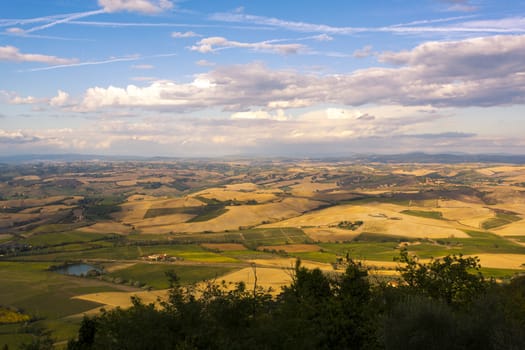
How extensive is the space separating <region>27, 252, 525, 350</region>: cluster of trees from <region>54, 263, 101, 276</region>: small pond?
6698 centimetres

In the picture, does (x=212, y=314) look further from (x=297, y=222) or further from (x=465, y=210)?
(x=465, y=210)

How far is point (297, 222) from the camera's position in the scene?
166000mm

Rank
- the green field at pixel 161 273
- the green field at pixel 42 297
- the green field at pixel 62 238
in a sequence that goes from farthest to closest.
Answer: the green field at pixel 62 238, the green field at pixel 161 273, the green field at pixel 42 297

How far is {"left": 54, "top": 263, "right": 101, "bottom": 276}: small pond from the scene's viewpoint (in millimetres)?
102006

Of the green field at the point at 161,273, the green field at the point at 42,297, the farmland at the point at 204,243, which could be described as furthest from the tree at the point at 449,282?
the green field at the point at 161,273

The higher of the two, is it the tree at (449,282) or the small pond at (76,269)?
the tree at (449,282)

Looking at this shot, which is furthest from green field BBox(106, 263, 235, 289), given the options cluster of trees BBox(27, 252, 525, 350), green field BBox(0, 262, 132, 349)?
cluster of trees BBox(27, 252, 525, 350)

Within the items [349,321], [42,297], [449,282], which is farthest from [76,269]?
[449,282]

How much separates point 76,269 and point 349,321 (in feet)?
296

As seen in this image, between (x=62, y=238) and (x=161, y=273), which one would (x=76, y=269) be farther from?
(x=62, y=238)

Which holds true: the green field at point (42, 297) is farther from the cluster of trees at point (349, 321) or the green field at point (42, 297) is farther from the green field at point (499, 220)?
the green field at point (499, 220)

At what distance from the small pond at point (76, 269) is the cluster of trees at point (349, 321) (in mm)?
66976

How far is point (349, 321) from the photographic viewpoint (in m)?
34.1

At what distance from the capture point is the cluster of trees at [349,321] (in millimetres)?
23453
